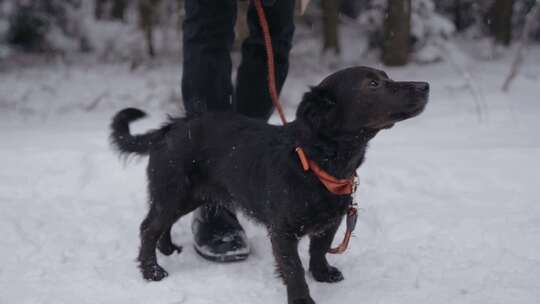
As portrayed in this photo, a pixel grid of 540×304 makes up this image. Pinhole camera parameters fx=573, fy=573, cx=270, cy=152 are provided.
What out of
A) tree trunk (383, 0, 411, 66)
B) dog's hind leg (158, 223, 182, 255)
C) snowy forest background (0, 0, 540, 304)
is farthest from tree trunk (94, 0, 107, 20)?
dog's hind leg (158, 223, 182, 255)

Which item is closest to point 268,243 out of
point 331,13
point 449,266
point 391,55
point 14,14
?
point 449,266

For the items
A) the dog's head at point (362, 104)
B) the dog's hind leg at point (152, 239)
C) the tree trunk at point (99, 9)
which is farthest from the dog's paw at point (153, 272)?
the tree trunk at point (99, 9)

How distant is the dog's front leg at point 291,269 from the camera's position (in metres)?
2.36

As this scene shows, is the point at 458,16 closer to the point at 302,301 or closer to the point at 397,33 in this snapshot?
the point at 397,33

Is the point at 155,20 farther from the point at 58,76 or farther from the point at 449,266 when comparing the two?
the point at 449,266

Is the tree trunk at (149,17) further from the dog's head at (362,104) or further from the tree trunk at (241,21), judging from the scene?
the dog's head at (362,104)

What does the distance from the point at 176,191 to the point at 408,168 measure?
1643 mm

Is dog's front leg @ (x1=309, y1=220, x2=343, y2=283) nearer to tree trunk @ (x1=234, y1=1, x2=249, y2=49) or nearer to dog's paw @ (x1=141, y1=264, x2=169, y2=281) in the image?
dog's paw @ (x1=141, y1=264, x2=169, y2=281)

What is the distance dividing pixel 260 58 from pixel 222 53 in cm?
22

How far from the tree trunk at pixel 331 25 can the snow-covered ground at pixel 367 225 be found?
3625 millimetres

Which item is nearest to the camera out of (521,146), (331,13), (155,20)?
(521,146)

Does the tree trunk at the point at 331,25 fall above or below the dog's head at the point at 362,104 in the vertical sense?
below

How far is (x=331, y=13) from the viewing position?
8.45 metres

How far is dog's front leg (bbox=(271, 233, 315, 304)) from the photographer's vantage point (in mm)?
2359
